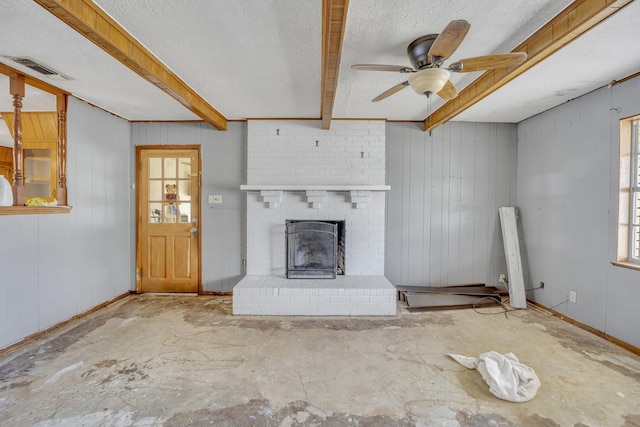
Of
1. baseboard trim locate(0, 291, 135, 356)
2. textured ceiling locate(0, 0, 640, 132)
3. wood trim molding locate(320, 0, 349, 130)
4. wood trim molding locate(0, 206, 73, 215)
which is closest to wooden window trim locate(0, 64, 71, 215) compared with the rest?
wood trim molding locate(0, 206, 73, 215)

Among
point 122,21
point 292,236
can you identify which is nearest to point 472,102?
point 292,236

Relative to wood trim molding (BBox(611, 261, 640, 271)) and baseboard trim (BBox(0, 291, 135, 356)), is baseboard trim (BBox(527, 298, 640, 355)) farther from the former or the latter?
baseboard trim (BBox(0, 291, 135, 356))

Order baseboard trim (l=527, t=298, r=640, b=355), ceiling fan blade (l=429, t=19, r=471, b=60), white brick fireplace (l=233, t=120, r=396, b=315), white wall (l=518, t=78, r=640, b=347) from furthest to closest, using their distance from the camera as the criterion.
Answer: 1. white brick fireplace (l=233, t=120, r=396, b=315)
2. white wall (l=518, t=78, r=640, b=347)
3. baseboard trim (l=527, t=298, r=640, b=355)
4. ceiling fan blade (l=429, t=19, r=471, b=60)

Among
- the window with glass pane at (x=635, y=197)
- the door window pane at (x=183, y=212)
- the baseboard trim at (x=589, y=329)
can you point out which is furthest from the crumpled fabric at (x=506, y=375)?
the door window pane at (x=183, y=212)

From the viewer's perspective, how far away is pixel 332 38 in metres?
1.75

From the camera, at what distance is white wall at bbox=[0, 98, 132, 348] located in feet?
8.21

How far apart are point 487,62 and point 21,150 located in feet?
12.6

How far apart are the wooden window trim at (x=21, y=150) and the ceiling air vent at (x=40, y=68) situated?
208mm

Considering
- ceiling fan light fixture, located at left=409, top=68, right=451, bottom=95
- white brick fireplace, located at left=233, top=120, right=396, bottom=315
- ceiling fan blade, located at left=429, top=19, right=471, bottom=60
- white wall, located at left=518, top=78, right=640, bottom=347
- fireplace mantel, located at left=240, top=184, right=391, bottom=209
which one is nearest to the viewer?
ceiling fan blade, located at left=429, top=19, right=471, bottom=60

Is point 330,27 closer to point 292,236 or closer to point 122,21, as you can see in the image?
point 122,21

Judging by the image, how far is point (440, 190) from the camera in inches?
158

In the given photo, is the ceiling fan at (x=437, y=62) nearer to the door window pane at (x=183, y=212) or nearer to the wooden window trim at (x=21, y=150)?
the wooden window trim at (x=21, y=150)

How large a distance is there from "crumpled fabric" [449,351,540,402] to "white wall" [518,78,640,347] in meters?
1.28

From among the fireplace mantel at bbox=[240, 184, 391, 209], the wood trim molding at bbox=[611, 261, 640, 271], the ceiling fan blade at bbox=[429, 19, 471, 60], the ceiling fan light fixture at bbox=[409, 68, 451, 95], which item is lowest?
the wood trim molding at bbox=[611, 261, 640, 271]
